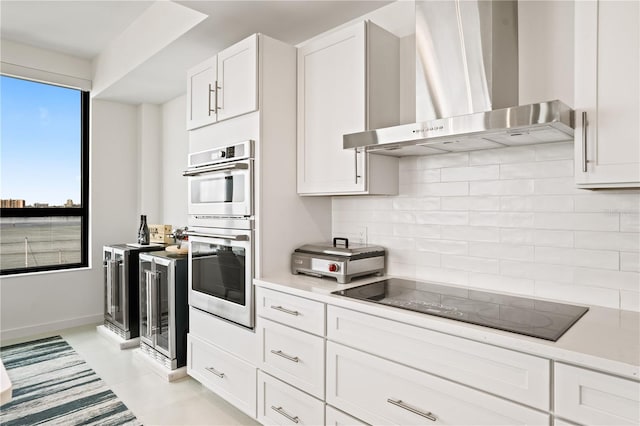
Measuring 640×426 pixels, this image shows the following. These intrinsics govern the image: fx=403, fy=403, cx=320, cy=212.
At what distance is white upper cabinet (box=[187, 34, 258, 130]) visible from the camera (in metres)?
2.32

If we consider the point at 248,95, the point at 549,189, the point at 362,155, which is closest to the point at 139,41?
the point at 248,95

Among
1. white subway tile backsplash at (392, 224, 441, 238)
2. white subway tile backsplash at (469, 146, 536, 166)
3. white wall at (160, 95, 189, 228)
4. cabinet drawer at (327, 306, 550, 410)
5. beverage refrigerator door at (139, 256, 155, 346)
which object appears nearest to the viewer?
cabinet drawer at (327, 306, 550, 410)

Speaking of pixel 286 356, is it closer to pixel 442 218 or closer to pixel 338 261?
pixel 338 261

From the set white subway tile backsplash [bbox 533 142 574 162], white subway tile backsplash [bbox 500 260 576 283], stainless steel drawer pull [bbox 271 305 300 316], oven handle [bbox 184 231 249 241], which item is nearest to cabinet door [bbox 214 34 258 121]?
oven handle [bbox 184 231 249 241]

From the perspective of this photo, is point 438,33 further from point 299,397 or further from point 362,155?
point 299,397

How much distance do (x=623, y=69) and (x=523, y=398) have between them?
1.15 metres

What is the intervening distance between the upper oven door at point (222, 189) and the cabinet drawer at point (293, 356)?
682 mm

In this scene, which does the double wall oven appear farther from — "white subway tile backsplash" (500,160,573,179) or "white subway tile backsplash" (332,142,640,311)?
"white subway tile backsplash" (500,160,573,179)

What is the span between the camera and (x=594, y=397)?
115cm

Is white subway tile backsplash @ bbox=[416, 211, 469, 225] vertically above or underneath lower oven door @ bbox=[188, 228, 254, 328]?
above

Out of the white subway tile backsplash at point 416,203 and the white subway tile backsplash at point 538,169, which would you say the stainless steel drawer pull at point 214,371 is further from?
the white subway tile backsplash at point 538,169

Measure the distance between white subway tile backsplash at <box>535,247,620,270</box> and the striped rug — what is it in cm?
242

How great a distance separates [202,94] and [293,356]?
5.92ft

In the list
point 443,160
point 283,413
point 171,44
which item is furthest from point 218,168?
point 283,413
